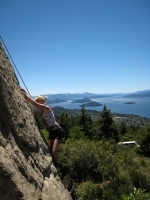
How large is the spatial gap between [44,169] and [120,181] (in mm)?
11658

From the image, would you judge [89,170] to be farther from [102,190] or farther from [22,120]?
[22,120]

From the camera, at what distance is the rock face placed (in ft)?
14.9

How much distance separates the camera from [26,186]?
490cm

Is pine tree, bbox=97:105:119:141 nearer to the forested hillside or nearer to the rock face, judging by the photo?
the forested hillside

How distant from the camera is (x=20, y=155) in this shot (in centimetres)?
509

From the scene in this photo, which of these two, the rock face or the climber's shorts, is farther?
the climber's shorts

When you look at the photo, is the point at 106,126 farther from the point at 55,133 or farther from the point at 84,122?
the point at 55,133

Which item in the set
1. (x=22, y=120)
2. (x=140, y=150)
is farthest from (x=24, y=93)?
(x=140, y=150)

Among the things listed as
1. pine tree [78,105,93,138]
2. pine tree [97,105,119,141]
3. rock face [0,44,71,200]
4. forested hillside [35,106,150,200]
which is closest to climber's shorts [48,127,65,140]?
rock face [0,44,71,200]

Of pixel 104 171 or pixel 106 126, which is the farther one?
pixel 106 126

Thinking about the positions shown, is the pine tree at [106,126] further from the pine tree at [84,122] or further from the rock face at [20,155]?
the rock face at [20,155]

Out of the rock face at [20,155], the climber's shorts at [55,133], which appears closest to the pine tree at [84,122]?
the climber's shorts at [55,133]

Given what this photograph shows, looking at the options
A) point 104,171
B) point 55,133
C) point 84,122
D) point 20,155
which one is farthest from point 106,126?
point 20,155

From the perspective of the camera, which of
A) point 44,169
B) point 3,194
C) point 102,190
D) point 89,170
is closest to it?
point 3,194
